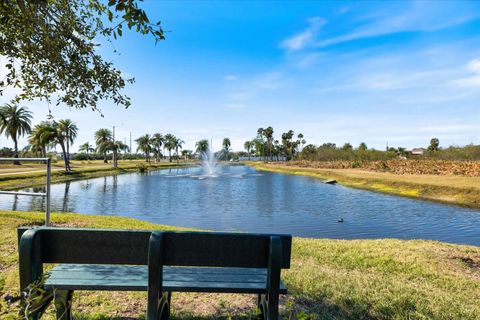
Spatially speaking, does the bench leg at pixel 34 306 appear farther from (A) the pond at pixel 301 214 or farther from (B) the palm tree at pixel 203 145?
(B) the palm tree at pixel 203 145

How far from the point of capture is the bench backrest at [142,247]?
298cm

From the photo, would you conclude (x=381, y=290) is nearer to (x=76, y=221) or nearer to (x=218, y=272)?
(x=218, y=272)

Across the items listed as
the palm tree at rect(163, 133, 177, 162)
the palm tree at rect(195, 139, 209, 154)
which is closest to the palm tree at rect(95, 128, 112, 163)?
the palm tree at rect(163, 133, 177, 162)

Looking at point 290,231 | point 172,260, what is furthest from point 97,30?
point 290,231

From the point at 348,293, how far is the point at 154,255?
10.2 feet

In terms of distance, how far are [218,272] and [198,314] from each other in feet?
3.35

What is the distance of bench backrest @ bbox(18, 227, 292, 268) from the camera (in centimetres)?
298

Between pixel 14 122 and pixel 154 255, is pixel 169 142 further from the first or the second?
pixel 154 255

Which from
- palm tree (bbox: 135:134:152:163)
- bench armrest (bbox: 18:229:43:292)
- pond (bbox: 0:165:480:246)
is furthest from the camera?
palm tree (bbox: 135:134:152:163)

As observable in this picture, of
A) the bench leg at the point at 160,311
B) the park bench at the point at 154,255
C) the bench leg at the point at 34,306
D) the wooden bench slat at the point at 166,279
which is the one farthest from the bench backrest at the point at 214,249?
the bench leg at the point at 34,306

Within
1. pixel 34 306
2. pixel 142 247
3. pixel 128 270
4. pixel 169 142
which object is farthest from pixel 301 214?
pixel 169 142

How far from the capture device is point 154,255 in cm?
287

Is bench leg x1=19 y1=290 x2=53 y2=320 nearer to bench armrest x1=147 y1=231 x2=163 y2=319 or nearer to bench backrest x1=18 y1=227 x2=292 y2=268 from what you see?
bench backrest x1=18 y1=227 x2=292 y2=268

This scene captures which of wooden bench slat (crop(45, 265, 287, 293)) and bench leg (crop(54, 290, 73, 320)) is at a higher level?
wooden bench slat (crop(45, 265, 287, 293))
